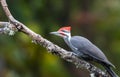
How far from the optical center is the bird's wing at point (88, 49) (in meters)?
5.96

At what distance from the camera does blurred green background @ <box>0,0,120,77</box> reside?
35.3ft

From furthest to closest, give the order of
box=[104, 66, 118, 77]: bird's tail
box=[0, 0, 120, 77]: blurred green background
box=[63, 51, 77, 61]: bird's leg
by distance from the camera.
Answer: box=[0, 0, 120, 77]: blurred green background
box=[104, 66, 118, 77]: bird's tail
box=[63, 51, 77, 61]: bird's leg

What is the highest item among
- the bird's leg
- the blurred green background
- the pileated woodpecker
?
the blurred green background

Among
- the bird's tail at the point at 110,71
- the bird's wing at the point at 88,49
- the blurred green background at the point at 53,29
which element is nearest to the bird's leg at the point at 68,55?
the bird's wing at the point at 88,49

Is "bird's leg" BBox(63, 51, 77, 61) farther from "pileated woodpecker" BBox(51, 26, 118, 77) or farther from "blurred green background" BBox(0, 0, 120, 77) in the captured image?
"blurred green background" BBox(0, 0, 120, 77)

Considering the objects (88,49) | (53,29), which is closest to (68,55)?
(88,49)

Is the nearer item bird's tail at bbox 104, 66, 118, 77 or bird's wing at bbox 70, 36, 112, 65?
bird's tail at bbox 104, 66, 118, 77

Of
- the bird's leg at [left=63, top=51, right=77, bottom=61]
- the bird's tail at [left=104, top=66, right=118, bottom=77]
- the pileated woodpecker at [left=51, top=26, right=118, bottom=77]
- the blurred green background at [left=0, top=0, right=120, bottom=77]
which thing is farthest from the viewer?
the blurred green background at [left=0, top=0, right=120, bottom=77]

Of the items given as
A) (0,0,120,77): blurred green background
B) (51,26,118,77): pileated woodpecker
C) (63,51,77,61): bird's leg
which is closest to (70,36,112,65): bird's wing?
(51,26,118,77): pileated woodpecker

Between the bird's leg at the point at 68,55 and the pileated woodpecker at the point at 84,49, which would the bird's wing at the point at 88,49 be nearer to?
the pileated woodpecker at the point at 84,49

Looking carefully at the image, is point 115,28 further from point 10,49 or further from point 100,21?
point 10,49

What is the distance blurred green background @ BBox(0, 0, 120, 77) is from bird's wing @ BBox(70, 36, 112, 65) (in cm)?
439

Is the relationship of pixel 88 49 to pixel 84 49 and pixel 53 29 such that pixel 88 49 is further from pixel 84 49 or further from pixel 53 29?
pixel 53 29

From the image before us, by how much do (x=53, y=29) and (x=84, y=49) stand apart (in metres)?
5.83
